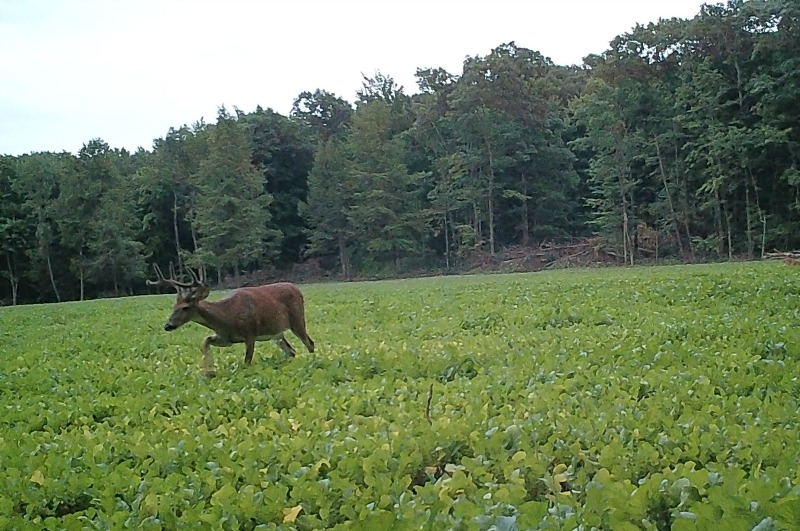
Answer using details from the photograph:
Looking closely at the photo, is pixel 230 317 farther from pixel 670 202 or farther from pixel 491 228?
pixel 491 228

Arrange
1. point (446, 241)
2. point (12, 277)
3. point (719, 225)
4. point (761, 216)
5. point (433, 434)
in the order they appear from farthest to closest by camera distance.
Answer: point (446, 241) < point (12, 277) < point (719, 225) < point (761, 216) < point (433, 434)

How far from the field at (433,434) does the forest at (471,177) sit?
93.5 ft

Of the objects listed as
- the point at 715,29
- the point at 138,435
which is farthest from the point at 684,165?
the point at 138,435

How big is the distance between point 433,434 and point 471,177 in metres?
41.6

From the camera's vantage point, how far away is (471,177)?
4538cm

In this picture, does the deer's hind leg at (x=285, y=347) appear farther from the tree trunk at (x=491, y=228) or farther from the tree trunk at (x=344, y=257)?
the tree trunk at (x=344, y=257)

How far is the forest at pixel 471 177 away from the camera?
1390 inches

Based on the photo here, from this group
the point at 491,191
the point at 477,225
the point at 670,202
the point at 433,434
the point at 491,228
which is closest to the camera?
the point at 433,434

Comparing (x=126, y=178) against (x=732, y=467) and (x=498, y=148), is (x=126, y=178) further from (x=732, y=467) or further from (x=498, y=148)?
(x=732, y=467)

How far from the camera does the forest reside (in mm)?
35312

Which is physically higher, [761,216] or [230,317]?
[761,216]

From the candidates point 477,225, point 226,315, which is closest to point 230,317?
point 226,315

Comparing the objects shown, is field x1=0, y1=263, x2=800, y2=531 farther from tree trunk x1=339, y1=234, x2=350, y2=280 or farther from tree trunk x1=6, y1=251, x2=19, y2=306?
tree trunk x1=6, y1=251, x2=19, y2=306

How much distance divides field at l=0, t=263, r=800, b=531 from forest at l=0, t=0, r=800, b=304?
2851 centimetres
